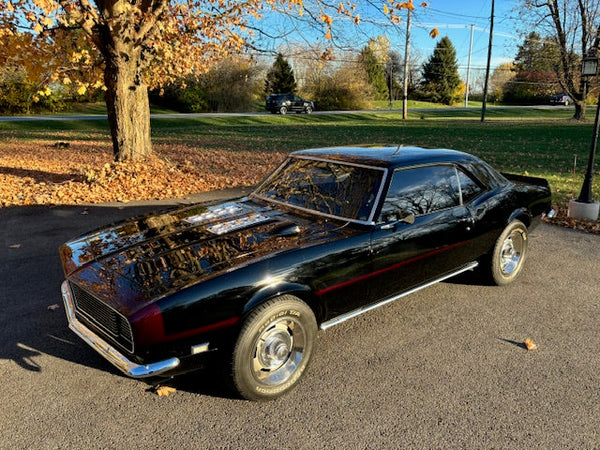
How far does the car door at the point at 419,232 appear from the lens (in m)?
3.56

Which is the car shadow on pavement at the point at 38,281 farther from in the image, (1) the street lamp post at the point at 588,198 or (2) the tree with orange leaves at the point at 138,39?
(1) the street lamp post at the point at 588,198

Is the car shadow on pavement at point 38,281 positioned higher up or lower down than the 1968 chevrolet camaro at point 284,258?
lower down

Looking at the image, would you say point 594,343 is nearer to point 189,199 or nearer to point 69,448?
point 69,448

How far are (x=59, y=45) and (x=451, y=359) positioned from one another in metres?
10.1

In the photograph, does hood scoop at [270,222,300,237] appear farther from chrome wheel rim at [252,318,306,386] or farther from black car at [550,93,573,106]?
black car at [550,93,573,106]

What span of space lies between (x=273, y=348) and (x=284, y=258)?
0.59 metres

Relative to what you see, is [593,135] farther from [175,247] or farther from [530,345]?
[175,247]

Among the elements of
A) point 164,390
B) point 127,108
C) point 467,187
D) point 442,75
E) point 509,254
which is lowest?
point 164,390

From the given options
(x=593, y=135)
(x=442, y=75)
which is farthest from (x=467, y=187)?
(x=442, y=75)

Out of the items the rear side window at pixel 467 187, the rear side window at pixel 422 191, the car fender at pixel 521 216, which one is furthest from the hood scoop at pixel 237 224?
the car fender at pixel 521 216

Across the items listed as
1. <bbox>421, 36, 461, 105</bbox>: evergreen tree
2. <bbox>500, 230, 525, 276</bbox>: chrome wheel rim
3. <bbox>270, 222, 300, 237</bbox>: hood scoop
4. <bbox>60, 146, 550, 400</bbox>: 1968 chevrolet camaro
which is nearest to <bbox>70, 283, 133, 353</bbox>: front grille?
<bbox>60, 146, 550, 400</bbox>: 1968 chevrolet camaro

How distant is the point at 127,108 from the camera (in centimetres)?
967

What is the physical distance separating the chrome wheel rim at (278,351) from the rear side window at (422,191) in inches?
46.5

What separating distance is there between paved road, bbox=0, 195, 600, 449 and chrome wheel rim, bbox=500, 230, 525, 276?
344 mm
